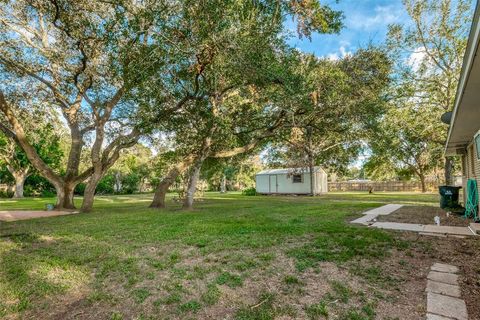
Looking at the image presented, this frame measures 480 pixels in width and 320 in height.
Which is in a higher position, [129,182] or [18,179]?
[18,179]

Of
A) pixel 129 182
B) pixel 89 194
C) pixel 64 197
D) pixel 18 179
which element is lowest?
pixel 64 197

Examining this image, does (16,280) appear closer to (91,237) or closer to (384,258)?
(91,237)

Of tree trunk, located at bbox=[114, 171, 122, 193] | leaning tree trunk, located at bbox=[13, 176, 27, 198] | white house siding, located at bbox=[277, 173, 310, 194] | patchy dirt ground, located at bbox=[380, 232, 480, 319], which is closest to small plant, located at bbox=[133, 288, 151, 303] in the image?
patchy dirt ground, located at bbox=[380, 232, 480, 319]

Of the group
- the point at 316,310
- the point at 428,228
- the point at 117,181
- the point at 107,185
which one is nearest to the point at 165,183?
the point at 428,228

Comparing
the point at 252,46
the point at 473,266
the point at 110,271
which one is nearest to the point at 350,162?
A: the point at 252,46

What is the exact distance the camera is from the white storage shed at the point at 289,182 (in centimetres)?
2105

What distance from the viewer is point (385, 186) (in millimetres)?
29953

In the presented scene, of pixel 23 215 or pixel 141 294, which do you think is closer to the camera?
pixel 141 294

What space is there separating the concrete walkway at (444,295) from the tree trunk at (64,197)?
41.5ft

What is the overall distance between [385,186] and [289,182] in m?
14.5

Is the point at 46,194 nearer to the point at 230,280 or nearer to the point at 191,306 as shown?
the point at 230,280

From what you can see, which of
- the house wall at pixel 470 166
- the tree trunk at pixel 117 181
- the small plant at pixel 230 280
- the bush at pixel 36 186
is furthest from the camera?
the tree trunk at pixel 117 181

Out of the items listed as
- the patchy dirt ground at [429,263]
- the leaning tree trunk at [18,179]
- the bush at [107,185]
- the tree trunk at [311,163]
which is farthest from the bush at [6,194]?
the patchy dirt ground at [429,263]

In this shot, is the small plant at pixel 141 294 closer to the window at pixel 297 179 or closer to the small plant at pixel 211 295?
the small plant at pixel 211 295
